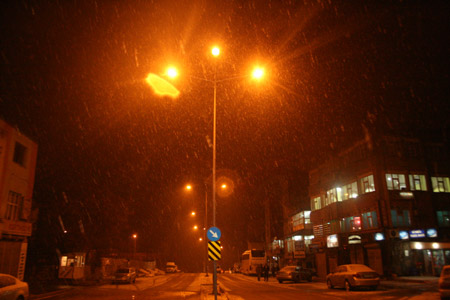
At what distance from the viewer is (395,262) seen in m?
29.8

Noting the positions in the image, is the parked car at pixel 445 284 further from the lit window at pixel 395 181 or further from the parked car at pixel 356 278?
the lit window at pixel 395 181

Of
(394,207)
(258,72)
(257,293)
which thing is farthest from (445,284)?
(394,207)

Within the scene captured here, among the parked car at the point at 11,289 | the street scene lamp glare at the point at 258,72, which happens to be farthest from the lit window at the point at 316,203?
the parked car at the point at 11,289

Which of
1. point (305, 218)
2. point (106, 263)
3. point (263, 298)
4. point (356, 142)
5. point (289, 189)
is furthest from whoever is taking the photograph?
point (289, 189)

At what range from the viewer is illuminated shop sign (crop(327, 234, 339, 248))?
1421 inches

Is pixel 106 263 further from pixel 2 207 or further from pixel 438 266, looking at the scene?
pixel 438 266

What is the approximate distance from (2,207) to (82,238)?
14701 mm

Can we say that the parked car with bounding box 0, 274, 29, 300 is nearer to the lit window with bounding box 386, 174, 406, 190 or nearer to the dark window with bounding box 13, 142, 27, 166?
the dark window with bounding box 13, 142, 27, 166

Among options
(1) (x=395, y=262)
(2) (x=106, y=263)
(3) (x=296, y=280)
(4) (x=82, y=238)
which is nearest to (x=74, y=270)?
(4) (x=82, y=238)

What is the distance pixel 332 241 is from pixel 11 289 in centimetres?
3108

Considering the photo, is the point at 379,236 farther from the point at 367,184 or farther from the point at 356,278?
the point at 356,278

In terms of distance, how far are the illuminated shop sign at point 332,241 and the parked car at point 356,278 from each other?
1443cm

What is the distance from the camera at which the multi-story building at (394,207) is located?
97.7 feet

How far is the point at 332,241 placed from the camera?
3697cm
